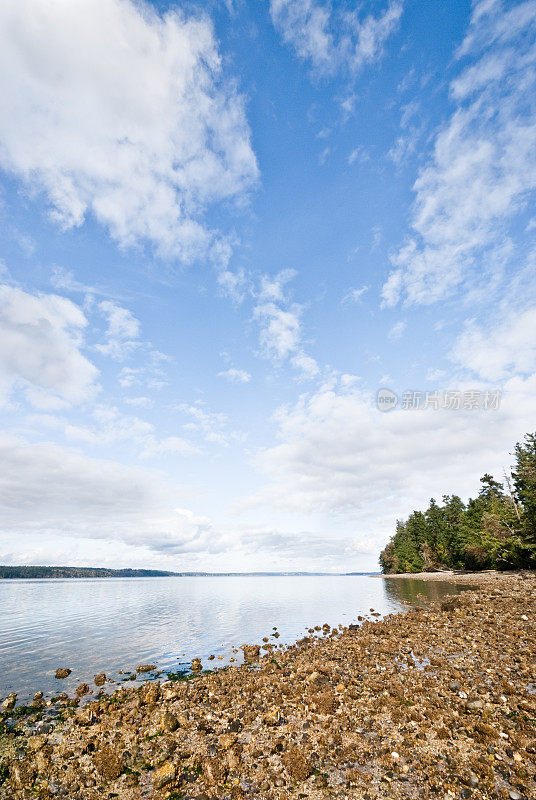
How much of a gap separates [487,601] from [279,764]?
39298mm

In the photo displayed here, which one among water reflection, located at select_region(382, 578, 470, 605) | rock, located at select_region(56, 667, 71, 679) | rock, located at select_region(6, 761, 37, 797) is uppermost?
water reflection, located at select_region(382, 578, 470, 605)

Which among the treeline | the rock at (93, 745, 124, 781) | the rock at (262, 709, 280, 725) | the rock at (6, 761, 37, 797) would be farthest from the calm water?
the treeline

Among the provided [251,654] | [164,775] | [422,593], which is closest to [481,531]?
[422,593]

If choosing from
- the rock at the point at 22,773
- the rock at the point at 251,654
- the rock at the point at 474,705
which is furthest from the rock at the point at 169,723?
the rock at the point at 474,705

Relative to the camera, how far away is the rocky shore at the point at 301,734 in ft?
35.5

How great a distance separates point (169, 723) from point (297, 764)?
615 centimetres

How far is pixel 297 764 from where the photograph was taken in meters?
11.5

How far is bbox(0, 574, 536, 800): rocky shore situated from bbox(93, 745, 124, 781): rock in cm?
4

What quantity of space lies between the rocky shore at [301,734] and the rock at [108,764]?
0.14 ft

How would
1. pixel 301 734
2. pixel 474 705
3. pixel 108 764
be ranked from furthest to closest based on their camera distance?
pixel 474 705, pixel 301 734, pixel 108 764

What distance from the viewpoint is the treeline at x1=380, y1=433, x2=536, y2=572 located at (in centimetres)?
7312

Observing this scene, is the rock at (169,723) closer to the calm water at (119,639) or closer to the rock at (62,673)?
the calm water at (119,639)

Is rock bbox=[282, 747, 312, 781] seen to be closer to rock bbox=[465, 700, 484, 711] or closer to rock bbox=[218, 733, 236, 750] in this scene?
rock bbox=[218, 733, 236, 750]

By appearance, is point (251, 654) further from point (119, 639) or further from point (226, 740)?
point (119, 639)
